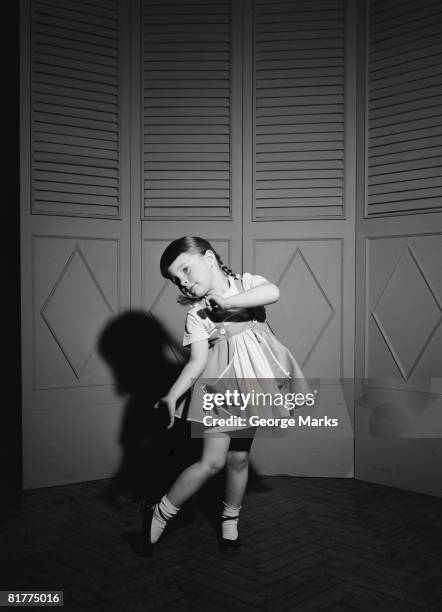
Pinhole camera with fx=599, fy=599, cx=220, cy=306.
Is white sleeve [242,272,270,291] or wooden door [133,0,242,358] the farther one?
wooden door [133,0,242,358]

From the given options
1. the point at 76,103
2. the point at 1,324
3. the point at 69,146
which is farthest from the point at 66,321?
the point at 1,324

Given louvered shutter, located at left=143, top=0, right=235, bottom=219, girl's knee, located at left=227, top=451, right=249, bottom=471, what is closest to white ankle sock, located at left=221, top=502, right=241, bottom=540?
girl's knee, located at left=227, top=451, right=249, bottom=471

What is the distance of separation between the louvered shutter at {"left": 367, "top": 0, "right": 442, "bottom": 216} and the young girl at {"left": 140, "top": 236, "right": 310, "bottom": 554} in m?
1.42

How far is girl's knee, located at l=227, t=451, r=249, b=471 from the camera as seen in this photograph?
2.56m

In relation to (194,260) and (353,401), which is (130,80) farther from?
(353,401)

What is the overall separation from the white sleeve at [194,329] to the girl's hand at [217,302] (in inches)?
4.6

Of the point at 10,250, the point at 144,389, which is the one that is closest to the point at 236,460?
the point at 144,389

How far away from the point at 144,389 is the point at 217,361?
1365 millimetres

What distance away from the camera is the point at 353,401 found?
3.67 m

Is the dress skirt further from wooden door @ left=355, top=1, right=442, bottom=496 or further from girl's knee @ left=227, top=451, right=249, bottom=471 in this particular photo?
wooden door @ left=355, top=1, right=442, bottom=496

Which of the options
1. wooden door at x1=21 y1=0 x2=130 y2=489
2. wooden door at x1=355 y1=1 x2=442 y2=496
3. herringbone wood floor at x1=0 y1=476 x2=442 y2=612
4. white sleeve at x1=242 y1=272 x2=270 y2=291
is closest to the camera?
herringbone wood floor at x1=0 y1=476 x2=442 y2=612

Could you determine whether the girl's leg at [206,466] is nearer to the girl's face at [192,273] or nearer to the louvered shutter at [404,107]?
the girl's face at [192,273]

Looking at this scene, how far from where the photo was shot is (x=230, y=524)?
8.41 ft

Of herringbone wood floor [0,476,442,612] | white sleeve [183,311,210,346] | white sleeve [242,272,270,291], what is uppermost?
white sleeve [242,272,270,291]
